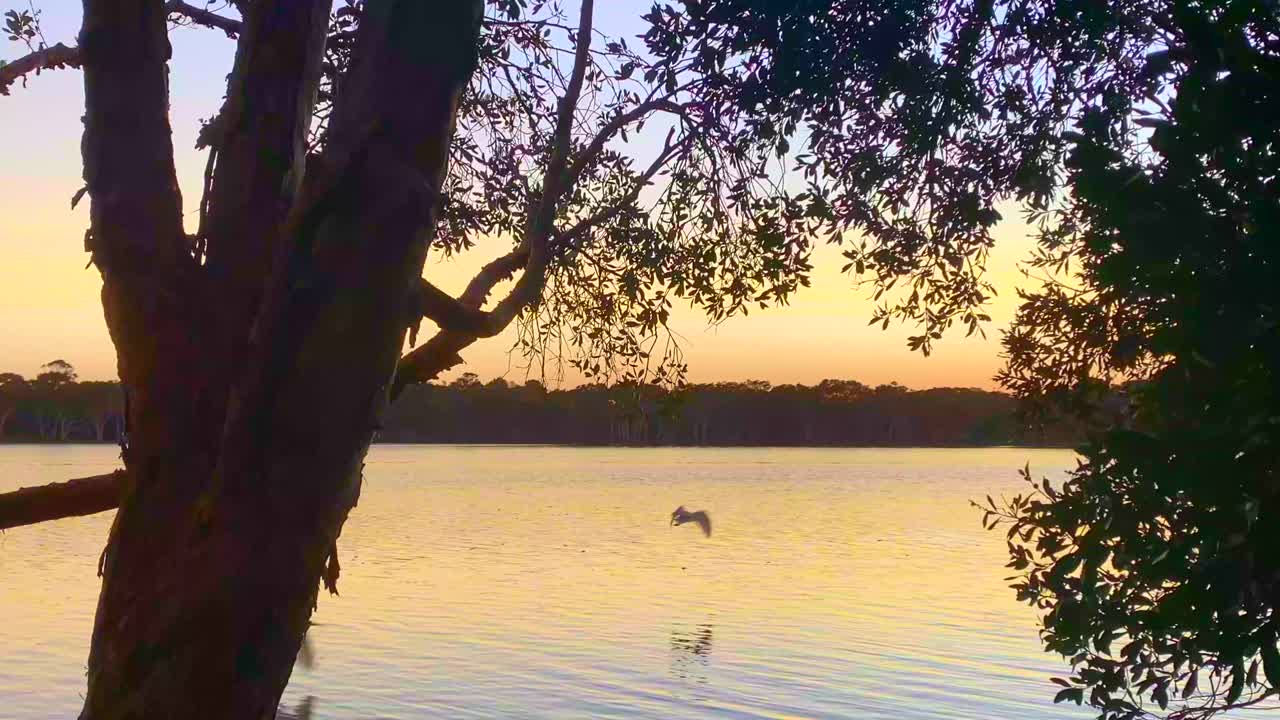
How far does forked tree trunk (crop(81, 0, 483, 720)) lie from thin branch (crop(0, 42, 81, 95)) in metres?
3.07

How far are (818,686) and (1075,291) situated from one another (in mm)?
13072

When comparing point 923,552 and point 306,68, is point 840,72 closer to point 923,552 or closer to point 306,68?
point 306,68

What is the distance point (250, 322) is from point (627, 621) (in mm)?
23858

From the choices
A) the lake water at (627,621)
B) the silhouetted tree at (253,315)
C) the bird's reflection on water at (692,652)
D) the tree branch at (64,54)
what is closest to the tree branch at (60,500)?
the silhouetted tree at (253,315)

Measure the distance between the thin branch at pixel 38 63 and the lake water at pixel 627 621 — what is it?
12.6 metres

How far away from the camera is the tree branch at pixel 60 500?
5.24 m

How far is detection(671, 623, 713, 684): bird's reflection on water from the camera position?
23219 mm

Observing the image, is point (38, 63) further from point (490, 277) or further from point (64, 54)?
point (490, 277)

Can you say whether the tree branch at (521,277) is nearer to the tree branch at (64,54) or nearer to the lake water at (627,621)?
the tree branch at (64,54)

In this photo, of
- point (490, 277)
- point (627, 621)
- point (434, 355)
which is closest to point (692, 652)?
point (627, 621)

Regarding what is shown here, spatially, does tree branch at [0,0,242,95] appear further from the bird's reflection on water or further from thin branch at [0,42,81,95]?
the bird's reflection on water

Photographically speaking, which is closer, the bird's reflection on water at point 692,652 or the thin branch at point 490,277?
the thin branch at point 490,277

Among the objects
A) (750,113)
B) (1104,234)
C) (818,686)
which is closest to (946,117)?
(750,113)

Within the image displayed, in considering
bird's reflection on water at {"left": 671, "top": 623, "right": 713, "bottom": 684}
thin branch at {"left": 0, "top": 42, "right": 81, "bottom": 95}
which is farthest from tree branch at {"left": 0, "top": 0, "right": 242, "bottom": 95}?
bird's reflection on water at {"left": 671, "top": 623, "right": 713, "bottom": 684}
